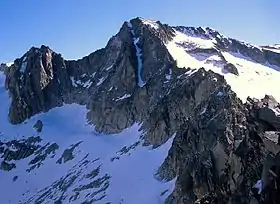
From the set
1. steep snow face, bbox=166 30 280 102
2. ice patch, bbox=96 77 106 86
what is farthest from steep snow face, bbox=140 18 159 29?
ice patch, bbox=96 77 106 86

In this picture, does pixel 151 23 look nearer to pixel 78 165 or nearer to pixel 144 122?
pixel 144 122

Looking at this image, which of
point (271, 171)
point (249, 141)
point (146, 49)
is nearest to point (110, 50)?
point (146, 49)

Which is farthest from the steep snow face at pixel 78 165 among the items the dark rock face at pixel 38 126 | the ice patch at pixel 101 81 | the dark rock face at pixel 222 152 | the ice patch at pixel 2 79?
the ice patch at pixel 2 79

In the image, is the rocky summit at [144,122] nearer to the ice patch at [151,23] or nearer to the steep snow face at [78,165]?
the steep snow face at [78,165]

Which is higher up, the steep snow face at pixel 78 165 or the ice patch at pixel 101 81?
the ice patch at pixel 101 81

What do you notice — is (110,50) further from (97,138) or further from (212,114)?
(212,114)
